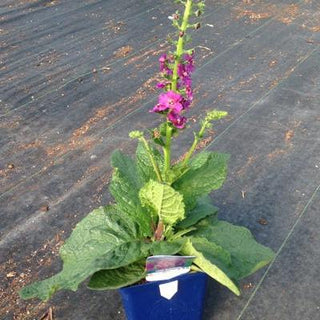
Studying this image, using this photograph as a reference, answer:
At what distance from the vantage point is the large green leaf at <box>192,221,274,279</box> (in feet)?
5.32

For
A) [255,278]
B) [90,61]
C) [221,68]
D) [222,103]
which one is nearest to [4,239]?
[255,278]

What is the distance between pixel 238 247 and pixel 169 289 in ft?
1.02

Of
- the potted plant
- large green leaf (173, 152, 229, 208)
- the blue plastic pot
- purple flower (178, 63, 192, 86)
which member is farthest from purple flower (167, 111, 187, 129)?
the blue plastic pot

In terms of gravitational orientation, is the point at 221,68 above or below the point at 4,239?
below

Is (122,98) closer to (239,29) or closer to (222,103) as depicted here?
(222,103)

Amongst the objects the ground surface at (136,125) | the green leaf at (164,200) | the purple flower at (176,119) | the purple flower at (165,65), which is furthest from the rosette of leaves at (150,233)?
the ground surface at (136,125)

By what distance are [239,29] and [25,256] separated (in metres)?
3.59

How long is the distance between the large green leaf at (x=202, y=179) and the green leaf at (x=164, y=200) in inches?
5.4

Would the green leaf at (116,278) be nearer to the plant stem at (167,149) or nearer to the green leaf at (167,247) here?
the green leaf at (167,247)

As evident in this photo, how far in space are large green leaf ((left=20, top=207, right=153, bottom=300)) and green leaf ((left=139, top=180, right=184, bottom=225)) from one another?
0.14 meters

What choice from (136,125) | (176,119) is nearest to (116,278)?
(176,119)

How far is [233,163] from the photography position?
9.51 ft

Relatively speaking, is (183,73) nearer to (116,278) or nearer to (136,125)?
(116,278)

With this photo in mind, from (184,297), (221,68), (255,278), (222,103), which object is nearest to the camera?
(184,297)
